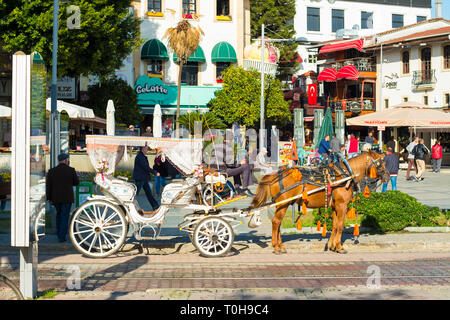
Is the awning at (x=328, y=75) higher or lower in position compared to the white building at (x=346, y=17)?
lower

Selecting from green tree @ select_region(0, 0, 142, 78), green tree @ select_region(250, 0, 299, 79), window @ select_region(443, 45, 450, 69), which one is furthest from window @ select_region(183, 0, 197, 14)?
window @ select_region(443, 45, 450, 69)

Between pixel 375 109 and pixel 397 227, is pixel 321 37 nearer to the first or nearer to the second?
pixel 375 109

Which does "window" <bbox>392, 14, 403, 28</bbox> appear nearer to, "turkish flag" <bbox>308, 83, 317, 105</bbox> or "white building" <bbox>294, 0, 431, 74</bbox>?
"white building" <bbox>294, 0, 431, 74</bbox>

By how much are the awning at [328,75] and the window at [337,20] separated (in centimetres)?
1293

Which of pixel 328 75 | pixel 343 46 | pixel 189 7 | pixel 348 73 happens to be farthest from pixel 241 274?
pixel 343 46

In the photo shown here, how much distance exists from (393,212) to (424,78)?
35.1m

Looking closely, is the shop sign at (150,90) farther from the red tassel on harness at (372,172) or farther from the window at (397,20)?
the red tassel on harness at (372,172)

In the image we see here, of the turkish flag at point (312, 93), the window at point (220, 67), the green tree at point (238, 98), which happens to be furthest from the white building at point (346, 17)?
the green tree at point (238, 98)

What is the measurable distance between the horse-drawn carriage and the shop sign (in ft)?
114

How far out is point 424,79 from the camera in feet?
150

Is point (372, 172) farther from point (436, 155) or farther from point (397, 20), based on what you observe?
point (397, 20)

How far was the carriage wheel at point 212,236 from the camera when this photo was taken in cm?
1113

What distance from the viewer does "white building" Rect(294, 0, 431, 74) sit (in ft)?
215

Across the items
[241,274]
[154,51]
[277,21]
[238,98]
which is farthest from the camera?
[277,21]
